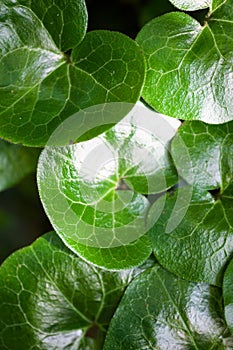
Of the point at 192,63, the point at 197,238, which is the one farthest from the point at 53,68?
the point at 197,238

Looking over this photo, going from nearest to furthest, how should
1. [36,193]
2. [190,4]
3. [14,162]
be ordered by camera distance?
[190,4] < [14,162] < [36,193]

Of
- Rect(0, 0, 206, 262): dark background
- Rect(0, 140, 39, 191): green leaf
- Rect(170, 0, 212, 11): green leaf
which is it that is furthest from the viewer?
Rect(0, 0, 206, 262): dark background

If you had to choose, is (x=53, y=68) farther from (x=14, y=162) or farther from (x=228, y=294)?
(x=228, y=294)

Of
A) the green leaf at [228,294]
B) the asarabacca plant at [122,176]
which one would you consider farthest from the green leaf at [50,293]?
the green leaf at [228,294]

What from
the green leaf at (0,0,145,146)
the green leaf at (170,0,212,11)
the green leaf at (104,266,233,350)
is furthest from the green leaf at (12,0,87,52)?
the green leaf at (104,266,233,350)

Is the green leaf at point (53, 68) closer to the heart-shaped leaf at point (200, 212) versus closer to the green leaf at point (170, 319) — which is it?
the heart-shaped leaf at point (200, 212)

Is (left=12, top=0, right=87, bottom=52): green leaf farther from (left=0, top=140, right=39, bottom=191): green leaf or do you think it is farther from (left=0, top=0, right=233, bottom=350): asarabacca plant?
(left=0, top=140, right=39, bottom=191): green leaf
